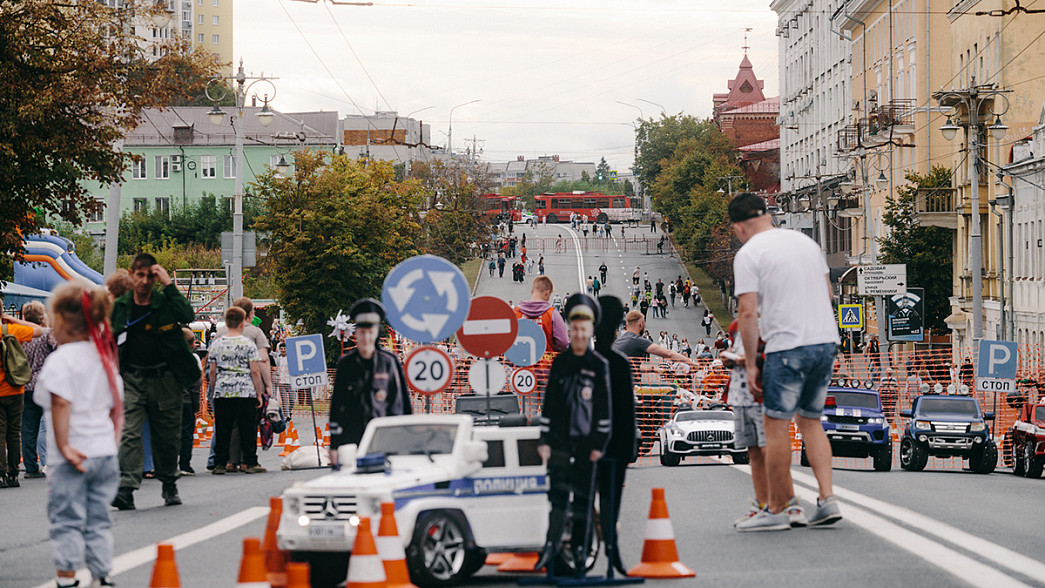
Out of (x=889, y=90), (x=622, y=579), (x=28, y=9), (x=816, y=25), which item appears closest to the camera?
(x=622, y=579)

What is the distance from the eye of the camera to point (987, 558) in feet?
29.7

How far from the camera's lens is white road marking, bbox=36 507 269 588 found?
354 inches

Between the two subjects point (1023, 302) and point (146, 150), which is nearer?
point (1023, 302)

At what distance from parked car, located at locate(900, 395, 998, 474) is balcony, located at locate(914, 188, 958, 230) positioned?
111ft

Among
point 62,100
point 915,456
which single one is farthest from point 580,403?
point 915,456

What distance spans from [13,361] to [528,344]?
17.2ft

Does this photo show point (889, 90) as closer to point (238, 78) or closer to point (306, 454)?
point (238, 78)

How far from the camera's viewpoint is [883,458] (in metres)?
25.5

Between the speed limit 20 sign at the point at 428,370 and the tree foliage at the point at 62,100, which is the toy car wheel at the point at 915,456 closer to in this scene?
the tree foliage at the point at 62,100

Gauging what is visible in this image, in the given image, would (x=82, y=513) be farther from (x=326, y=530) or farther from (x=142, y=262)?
(x=142, y=262)

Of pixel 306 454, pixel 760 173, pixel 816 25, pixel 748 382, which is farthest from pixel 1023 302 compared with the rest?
pixel 760 173

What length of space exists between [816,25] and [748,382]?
9198cm

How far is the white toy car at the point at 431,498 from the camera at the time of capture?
7.93 m

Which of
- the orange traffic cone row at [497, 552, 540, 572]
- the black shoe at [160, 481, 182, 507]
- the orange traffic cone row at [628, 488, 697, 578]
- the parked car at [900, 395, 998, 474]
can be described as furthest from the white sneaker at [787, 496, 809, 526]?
the parked car at [900, 395, 998, 474]
